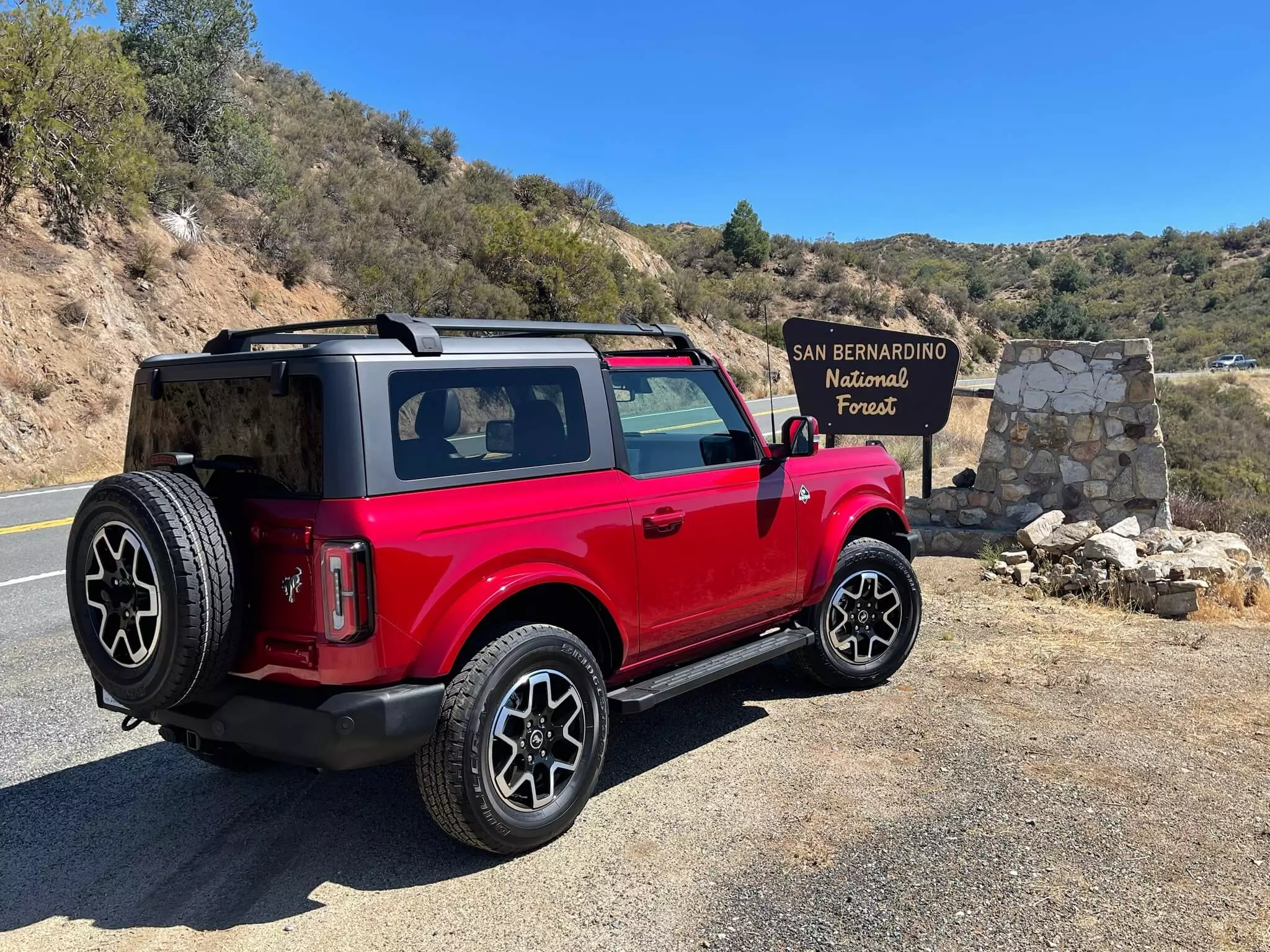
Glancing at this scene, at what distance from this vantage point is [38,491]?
13859 mm

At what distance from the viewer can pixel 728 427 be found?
4883 millimetres

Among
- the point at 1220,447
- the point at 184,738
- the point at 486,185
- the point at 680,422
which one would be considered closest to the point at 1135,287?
the point at 486,185

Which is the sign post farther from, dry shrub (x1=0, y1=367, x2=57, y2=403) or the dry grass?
dry shrub (x1=0, y1=367, x2=57, y2=403)

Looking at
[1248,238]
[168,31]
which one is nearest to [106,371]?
[168,31]

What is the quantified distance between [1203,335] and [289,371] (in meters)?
52.8

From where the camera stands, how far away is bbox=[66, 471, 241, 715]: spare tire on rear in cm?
309

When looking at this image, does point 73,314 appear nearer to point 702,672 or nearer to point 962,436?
point 962,436

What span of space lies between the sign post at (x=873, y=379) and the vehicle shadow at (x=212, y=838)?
5.78m

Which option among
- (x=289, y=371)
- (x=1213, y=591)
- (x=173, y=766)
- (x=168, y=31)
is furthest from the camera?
(x=168, y=31)

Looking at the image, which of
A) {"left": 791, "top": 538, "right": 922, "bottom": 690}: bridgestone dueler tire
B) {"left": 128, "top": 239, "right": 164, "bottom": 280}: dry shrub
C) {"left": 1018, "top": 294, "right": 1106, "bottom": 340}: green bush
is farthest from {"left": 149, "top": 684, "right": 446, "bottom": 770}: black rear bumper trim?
{"left": 1018, "top": 294, "right": 1106, "bottom": 340}: green bush

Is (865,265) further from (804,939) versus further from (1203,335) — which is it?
(804,939)

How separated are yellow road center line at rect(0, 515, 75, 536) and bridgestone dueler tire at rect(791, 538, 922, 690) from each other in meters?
8.69

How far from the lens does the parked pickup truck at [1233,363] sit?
1503 inches

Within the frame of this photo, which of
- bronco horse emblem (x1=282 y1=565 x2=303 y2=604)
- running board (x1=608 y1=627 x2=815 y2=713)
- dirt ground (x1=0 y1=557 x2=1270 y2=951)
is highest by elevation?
bronco horse emblem (x1=282 y1=565 x2=303 y2=604)
